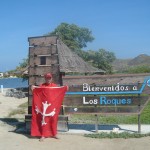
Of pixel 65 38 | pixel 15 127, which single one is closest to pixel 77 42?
pixel 65 38

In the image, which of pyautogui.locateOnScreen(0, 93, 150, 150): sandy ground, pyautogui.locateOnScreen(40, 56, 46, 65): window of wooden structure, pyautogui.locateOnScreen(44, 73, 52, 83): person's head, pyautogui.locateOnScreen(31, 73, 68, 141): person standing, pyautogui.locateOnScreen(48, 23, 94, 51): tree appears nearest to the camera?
pyautogui.locateOnScreen(0, 93, 150, 150): sandy ground

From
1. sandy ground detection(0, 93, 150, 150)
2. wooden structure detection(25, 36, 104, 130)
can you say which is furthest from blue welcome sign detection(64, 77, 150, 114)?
sandy ground detection(0, 93, 150, 150)

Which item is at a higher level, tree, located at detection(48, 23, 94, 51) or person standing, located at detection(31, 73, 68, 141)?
tree, located at detection(48, 23, 94, 51)

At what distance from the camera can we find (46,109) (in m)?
9.88

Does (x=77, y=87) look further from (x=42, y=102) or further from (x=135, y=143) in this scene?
(x=135, y=143)

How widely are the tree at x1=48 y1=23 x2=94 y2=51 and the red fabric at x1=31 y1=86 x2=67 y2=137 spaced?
3586 cm

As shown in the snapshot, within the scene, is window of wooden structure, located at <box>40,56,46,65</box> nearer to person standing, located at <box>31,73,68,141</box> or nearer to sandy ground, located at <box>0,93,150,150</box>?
person standing, located at <box>31,73,68,141</box>

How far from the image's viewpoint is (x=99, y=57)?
157 feet

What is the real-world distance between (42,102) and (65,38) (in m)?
37.6

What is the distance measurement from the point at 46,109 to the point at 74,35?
39.0 metres

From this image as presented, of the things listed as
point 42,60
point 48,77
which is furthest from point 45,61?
point 48,77

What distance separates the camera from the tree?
153 ft

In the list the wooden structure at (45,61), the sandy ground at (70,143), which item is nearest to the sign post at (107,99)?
the wooden structure at (45,61)

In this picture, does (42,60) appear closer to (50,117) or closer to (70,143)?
(50,117)
